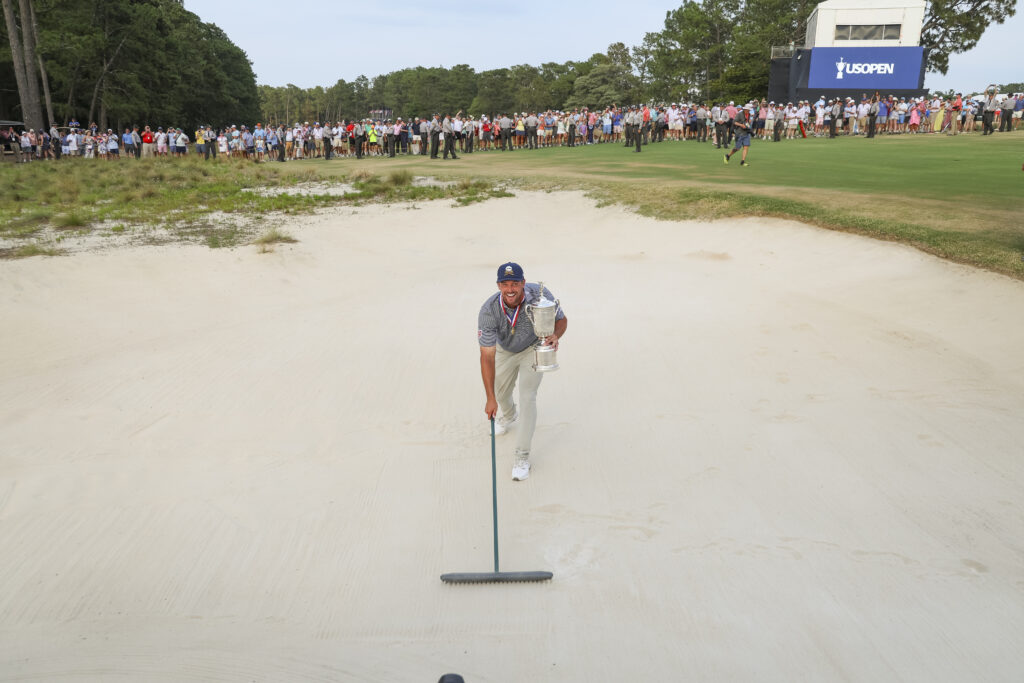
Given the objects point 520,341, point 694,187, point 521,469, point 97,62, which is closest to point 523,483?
point 521,469

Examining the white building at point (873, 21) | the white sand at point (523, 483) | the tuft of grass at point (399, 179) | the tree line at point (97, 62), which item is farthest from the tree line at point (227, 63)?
the white sand at point (523, 483)

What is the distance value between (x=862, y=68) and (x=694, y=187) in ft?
100

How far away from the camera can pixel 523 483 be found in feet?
21.9

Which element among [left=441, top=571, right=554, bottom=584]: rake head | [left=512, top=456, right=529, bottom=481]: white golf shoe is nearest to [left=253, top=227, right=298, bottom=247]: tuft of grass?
[left=512, top=456, right=529, bottom=481]: white golf shoe

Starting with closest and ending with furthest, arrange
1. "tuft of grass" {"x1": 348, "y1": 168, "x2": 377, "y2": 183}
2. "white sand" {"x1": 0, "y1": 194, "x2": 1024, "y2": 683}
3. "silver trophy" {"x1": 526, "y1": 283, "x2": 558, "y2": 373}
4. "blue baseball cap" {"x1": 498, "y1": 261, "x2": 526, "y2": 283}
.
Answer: "white sand" {"x1": 0, "y1": 194, "x2": 1024, "y2": 683}
"silver trophy" {"x1": 526, "y1": 283, "x2": 558, "y2": 373}
"blue baseball cap" {"x1": 498, "y1": 261, "x2": 526, "y2": 283}
"tuft of grass" {"x1": 348, "y1": 168, "x2": 377, "y2": 183}

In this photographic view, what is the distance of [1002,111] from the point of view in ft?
108

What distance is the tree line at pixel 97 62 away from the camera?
123ft

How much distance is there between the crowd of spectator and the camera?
33.9 metres

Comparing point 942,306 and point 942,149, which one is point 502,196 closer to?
point 942,306

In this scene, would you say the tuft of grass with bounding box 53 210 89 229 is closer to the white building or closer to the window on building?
the white building

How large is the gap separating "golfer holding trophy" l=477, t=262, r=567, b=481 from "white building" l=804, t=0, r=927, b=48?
44.8m

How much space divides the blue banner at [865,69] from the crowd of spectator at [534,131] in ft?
14.8

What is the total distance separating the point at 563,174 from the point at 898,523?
61.4 feet

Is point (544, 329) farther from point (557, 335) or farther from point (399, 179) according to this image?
point (399, 179)
